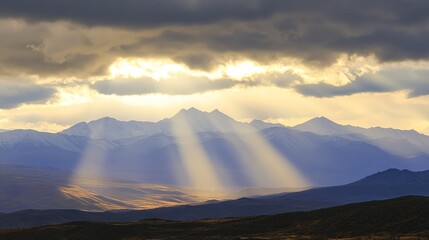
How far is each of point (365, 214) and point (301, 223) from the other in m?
12.1

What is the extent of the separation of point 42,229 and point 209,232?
40009mm

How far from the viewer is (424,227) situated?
9225 centimetres

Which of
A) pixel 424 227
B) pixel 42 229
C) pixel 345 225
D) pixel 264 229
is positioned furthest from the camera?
pixel 42 229

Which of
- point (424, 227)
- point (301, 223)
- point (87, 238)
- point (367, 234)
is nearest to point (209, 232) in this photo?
point (301, 223)

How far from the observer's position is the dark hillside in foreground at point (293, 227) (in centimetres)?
9689

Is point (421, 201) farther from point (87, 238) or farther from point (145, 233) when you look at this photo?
point (87, 238)

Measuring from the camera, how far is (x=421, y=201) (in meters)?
108

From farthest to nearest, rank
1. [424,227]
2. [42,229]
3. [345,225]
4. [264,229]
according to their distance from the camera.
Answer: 1. [42,229]
2. [264,229]
3. [345,225]
4. [424,227]

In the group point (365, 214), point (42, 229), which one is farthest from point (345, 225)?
point (42, 229)

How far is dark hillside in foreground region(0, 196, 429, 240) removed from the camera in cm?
9689

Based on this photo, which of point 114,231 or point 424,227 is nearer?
point 424,227

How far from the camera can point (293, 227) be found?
364 ft

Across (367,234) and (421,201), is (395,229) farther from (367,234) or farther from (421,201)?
(421,201)

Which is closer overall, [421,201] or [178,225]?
[421,201]
